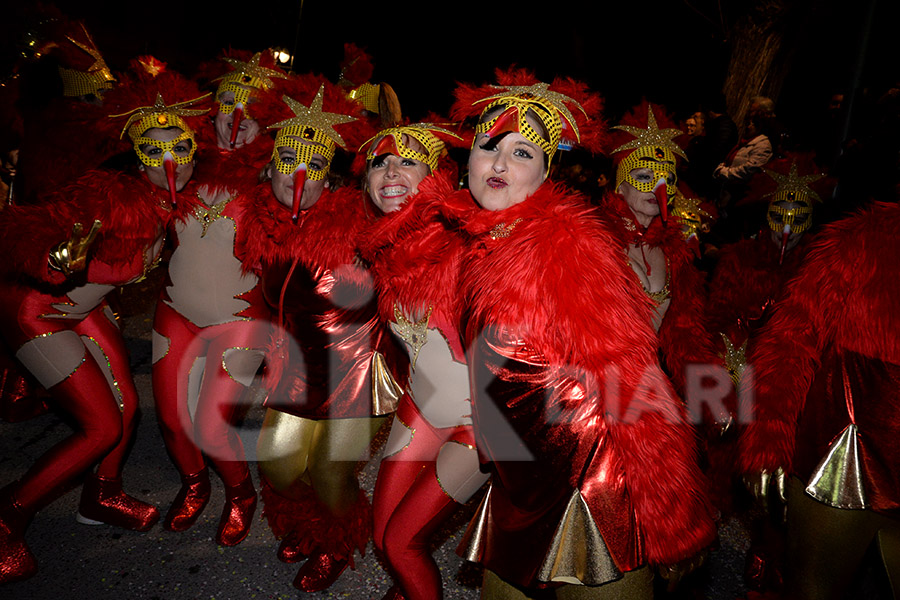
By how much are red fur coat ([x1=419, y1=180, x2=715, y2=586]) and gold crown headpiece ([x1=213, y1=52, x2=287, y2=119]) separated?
8.27 feet

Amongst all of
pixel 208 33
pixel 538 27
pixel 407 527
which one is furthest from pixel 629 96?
pixel 407 527

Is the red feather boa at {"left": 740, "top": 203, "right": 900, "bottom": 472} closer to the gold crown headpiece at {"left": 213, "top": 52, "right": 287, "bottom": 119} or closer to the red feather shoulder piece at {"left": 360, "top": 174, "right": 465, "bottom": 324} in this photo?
the red feather shoulder piece at {"left": 360, "top": 174, "right": 465, "bottom": 324}

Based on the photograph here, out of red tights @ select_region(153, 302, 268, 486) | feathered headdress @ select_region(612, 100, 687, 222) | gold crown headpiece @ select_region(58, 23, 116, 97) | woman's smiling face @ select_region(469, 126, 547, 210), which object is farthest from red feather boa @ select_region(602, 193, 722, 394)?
gold crown headpiece @ select_region(58, 23, 116, 97)

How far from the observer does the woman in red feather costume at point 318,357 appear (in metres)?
2.34

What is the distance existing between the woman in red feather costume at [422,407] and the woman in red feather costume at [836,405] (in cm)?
108

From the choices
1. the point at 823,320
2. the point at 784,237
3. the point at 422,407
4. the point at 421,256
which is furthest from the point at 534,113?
the point at 784,237

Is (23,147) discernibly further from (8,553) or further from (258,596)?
(258,596)

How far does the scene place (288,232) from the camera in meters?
2.42

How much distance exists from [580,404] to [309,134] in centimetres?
179

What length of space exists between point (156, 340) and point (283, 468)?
91cm

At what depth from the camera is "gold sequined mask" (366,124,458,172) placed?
89.4 inches

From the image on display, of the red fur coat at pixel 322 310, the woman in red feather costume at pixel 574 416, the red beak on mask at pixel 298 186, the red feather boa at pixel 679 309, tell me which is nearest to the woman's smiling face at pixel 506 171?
the woman in red feather costume at pixel 574 416

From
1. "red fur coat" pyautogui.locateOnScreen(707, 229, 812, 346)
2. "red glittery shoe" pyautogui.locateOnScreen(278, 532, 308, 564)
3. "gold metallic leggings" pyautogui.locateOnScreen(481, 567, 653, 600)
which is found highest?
"red fur coat" pyautogui.locateOnScreen(707, 229, 812, 346)

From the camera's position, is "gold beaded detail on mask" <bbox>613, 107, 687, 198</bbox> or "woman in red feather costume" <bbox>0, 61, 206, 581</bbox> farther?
"gold beaded detail on mask" <bbox>613, 107, 687, 198</bbox>
